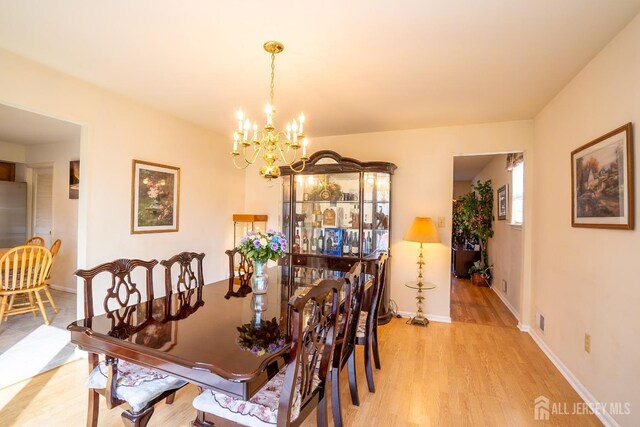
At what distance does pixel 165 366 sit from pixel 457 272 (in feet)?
21.4

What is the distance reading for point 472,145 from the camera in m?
3.84

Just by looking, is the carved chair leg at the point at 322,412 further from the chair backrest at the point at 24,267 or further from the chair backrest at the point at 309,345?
the chair backrest at the point at 24,267

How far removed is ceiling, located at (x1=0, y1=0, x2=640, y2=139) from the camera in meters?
1.76

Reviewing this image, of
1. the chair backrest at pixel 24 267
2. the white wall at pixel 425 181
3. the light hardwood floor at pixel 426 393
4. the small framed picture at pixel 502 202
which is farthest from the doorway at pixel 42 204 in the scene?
the small framed picture at pixel 502 202

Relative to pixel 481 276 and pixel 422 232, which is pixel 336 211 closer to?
pixel 422 232

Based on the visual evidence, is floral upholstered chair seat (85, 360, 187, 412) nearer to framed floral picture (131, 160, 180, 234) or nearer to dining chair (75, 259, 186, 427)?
dining chair (75, 259, 186, 427)

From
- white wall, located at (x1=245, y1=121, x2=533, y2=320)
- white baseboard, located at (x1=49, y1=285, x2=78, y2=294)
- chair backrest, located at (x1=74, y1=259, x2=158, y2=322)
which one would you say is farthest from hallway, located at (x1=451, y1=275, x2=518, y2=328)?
white baseboard, located at (x1=49, y1=285, x2=78, y2=294)

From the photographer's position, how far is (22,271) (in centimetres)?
331

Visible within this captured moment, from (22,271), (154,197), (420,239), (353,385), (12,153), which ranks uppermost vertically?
(12,153)

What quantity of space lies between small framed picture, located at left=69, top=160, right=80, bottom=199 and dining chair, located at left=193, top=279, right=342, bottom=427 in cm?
493

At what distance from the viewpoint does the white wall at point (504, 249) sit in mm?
4070

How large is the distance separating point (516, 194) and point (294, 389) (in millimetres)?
4294

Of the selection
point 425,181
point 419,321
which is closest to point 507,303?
point 419,321

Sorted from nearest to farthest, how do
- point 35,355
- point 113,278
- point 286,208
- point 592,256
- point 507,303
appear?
point 113,278
point 592,256
point 35,355
point 286,208
point 507,303
